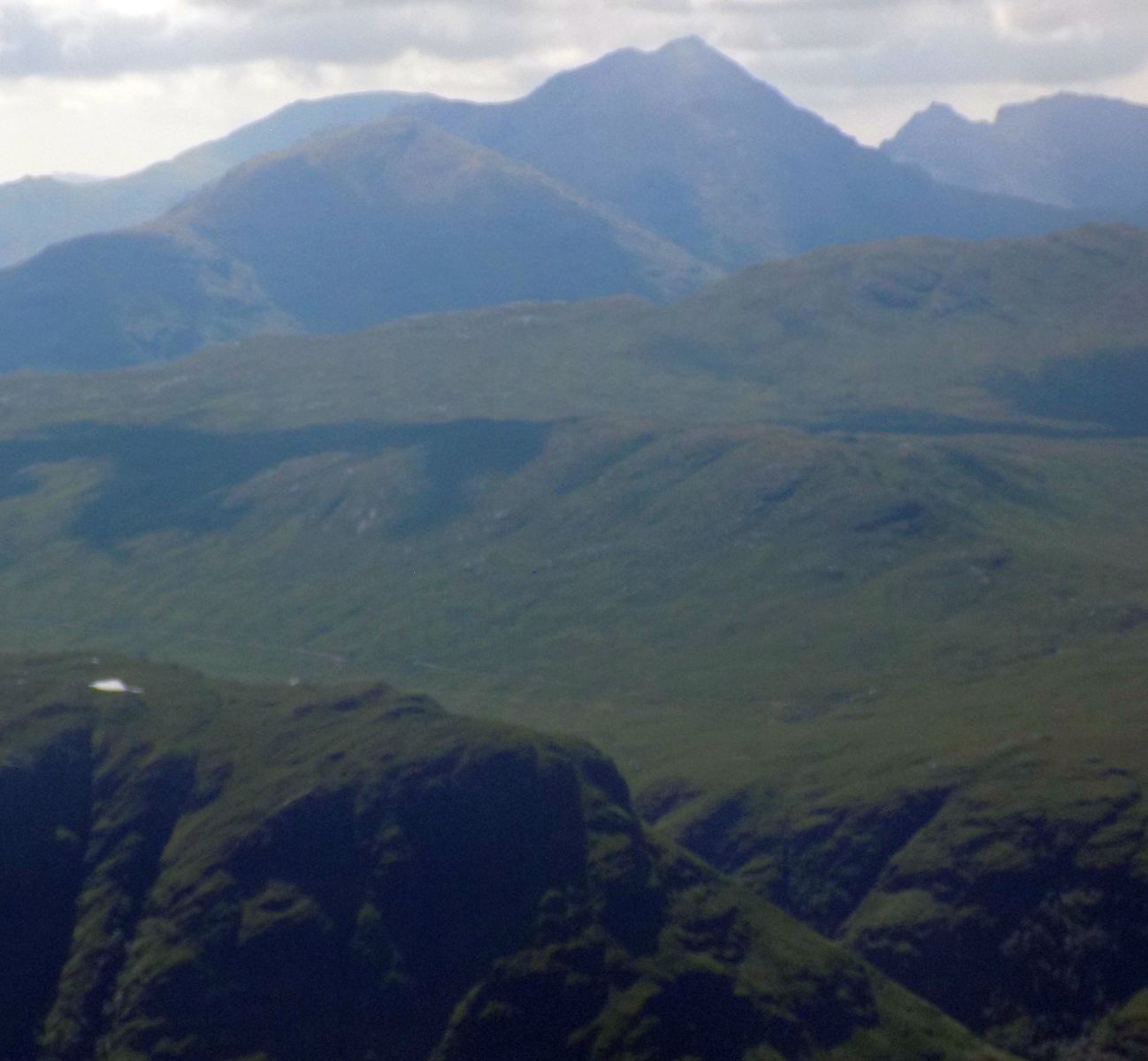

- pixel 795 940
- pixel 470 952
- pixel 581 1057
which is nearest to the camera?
pixel 581 1057

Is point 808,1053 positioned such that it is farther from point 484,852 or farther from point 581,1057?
point 484,852

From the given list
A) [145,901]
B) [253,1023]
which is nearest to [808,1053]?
[253,1023]

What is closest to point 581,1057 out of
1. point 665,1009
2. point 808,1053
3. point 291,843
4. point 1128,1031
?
point 665,1009

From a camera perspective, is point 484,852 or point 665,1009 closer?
point 665,1009

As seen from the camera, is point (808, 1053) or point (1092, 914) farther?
point (1092, 914)

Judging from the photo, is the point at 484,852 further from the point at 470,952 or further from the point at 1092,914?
the point at 1092,914

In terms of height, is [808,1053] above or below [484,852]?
below

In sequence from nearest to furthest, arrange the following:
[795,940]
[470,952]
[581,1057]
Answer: [581,1057] → [470,952] → [795,940]

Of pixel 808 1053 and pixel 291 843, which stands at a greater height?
pixel 291 843
